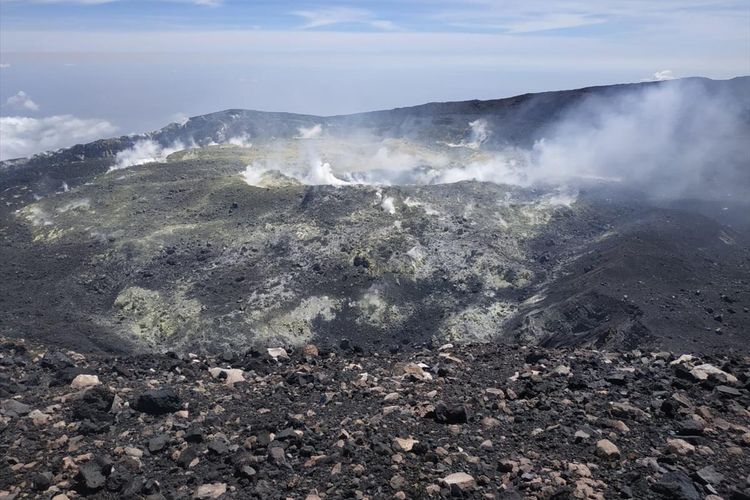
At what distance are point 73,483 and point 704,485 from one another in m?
9.43

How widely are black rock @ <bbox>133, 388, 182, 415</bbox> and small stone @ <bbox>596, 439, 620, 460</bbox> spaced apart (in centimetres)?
812

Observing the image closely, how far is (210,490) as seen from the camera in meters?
7.98

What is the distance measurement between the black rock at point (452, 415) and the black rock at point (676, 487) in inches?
124

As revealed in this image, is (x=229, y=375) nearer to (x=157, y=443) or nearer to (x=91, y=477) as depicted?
(x=157, y=443)

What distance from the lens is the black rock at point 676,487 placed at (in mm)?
7148

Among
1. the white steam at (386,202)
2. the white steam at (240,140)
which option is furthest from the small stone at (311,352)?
the white steam at (240,140)

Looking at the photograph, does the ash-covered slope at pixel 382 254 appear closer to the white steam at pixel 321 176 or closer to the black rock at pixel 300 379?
the white steam at pixel 321 176

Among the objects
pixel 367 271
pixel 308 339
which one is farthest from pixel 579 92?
pixel 308 339

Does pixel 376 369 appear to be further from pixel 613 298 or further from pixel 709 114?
pixel 709 114

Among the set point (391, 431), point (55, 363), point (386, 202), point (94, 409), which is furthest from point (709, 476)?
point (386, 202)

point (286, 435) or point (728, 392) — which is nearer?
point (286, 435)

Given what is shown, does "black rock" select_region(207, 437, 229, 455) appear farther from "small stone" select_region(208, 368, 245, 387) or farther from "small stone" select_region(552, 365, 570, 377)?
"small stone" select_region(552, 365, 570, 377)

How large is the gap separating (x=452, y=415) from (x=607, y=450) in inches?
103

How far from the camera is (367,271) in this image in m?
26.8
